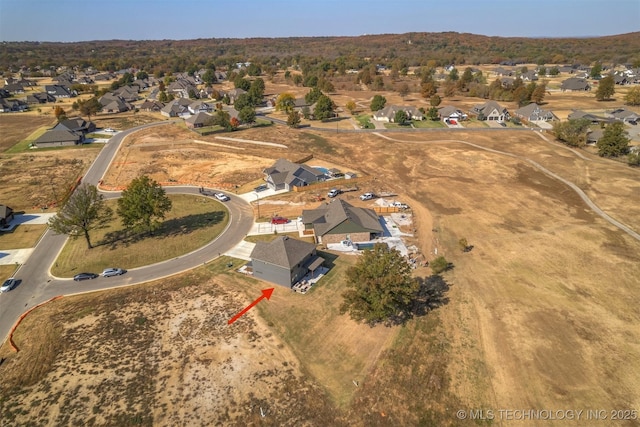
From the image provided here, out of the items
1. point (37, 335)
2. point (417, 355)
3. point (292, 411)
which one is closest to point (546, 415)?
point (417, 355)

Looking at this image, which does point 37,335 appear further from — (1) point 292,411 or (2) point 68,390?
(1) point 292,411

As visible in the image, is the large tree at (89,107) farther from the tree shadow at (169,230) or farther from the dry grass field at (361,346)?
the dry grass field at (361,346)

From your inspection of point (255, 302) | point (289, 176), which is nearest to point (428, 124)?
point (289, 176)

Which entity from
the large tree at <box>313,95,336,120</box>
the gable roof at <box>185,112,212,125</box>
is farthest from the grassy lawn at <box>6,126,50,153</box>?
the large tree at <box>313,95,336,120</box>

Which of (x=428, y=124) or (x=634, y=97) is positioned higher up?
(x=634, y=97)

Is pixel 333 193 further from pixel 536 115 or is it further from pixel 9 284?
pixel 536 115
